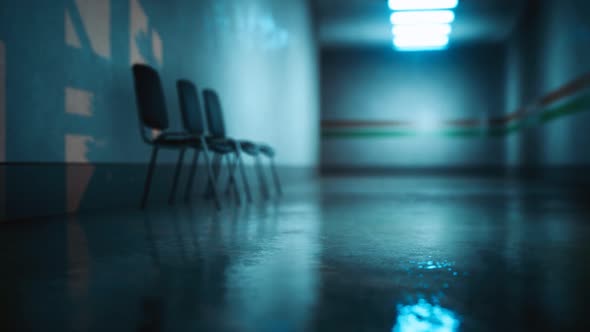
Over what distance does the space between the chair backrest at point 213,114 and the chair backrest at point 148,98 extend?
760mm

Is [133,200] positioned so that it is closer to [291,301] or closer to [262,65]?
[291,301]

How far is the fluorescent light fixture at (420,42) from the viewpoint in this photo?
11.7 metres

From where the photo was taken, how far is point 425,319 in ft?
2.93

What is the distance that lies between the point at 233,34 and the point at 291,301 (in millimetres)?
4677

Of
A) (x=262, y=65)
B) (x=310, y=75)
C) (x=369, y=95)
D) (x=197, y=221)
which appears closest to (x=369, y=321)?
(x=197, y=221)

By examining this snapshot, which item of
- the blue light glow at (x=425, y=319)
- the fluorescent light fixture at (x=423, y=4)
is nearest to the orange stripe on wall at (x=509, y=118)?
the fluorescent light fixture at (x=423, y=4)

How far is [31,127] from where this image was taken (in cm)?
258

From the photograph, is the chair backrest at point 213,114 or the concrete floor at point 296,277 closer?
the concrete floor at point 296,277

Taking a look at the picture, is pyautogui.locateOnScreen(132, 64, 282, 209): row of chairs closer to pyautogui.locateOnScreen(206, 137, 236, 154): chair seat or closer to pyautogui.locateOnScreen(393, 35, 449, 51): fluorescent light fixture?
pyautogui.locateOnScreen(206, 137, 236, 154): chair seat

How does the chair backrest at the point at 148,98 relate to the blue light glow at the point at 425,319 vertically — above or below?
above

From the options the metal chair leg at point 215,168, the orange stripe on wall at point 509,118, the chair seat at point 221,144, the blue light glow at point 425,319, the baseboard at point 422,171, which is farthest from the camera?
the baseboard at point 422,171

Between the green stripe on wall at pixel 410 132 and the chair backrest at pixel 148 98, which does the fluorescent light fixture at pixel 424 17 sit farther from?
the chair backrest at pixel 148 98

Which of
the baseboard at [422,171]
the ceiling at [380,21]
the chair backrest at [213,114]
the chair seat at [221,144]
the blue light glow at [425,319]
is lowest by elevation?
the blue light glow at [425,319]

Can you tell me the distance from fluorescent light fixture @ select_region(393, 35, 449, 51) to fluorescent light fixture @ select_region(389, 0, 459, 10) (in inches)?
83.6
